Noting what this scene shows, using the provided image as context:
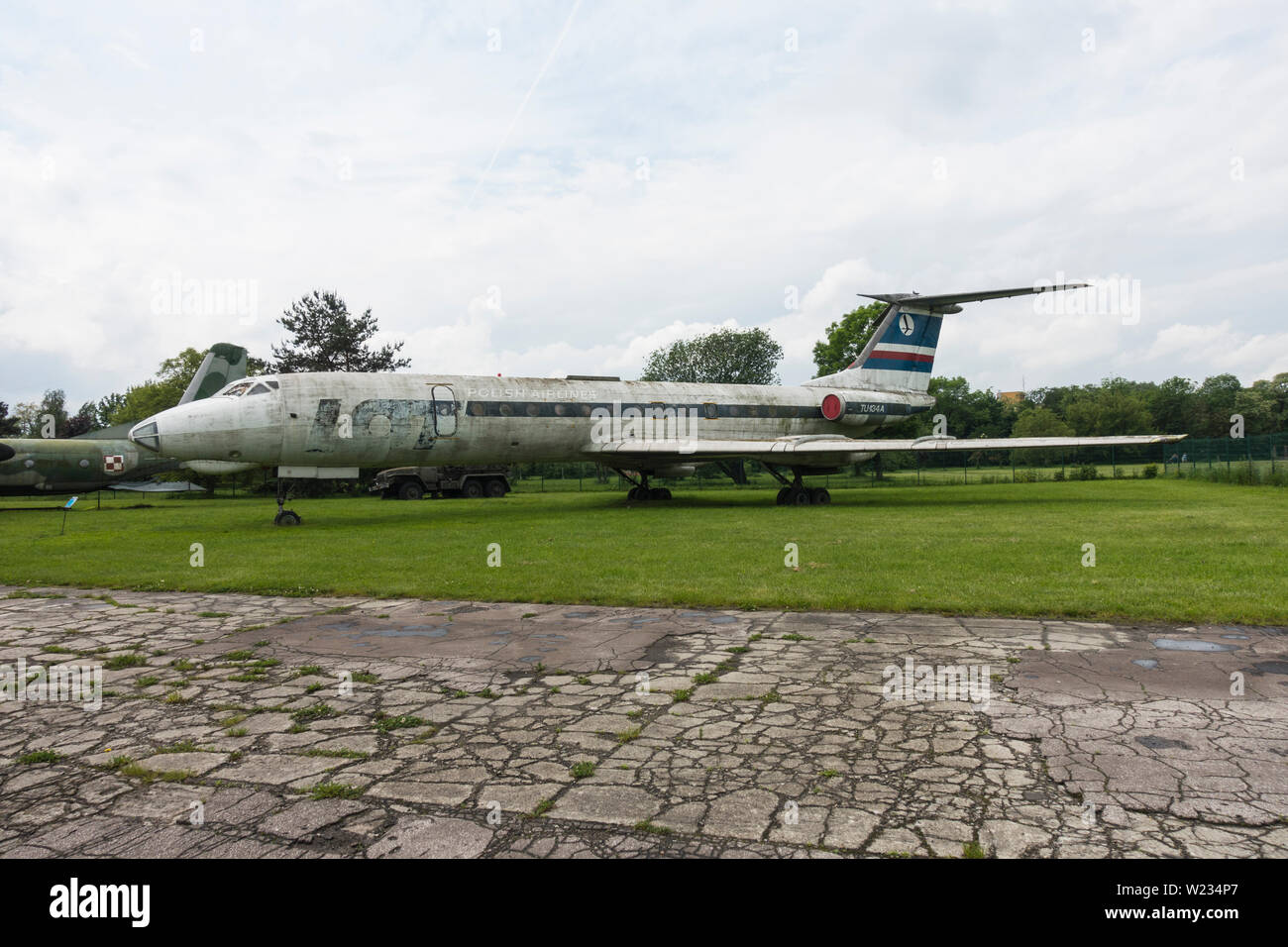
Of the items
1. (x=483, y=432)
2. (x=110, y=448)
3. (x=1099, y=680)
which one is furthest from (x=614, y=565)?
(x=110, y=448)

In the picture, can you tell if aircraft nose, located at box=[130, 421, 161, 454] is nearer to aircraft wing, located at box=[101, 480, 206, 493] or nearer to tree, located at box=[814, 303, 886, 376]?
aircraft wing, located at box=[101, 480, 206, 493]

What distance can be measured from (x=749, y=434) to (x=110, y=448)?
21244 millimetres

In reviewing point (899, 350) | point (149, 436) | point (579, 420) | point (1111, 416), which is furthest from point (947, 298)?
point (1111, 416)

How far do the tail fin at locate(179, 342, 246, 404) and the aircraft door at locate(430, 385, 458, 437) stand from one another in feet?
41.7

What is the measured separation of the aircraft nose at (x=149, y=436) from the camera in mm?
15320

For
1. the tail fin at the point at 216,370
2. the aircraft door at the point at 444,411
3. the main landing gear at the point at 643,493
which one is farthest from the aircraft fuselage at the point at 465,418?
the tail fin at the point at 216,370

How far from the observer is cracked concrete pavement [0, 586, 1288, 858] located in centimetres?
285

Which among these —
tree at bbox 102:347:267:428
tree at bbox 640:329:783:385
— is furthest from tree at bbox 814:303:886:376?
tree at bbox 102:347:267:428

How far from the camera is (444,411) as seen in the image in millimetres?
17953

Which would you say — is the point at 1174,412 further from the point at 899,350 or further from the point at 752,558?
the point at 752,558

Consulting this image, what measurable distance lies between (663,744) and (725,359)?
63945mm

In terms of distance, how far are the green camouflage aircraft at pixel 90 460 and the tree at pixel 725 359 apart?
42.9 meters

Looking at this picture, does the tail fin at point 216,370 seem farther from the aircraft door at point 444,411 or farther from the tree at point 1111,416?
the tree at point 1111,416
